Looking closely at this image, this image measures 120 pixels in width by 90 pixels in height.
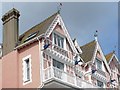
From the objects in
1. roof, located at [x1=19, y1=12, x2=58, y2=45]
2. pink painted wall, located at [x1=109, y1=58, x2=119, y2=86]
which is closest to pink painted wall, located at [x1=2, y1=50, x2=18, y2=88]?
roof, located at [x1=19, y1=12, x2=58, y2=45]

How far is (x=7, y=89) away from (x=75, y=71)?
550 centimetres

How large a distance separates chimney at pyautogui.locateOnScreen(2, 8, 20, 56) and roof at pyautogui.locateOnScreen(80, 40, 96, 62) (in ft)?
20.6

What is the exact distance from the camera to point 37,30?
102 feet

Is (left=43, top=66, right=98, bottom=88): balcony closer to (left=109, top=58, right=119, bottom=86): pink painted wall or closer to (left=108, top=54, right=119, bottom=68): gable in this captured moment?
(left=109, top=58, right=119, bottom=86): pink painted wall

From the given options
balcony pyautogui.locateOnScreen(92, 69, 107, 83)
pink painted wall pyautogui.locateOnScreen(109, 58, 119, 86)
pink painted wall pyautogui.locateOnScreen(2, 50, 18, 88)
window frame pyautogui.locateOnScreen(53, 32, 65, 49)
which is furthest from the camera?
pink painted wall pyautogui.locateOnScreen(109, 58, 119, 86)

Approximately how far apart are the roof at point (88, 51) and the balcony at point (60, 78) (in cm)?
395

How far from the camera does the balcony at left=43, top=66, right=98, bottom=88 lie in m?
27.7

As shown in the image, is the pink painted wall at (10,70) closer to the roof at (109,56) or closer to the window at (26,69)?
the window at (26,69)

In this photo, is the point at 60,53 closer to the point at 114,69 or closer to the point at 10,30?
the point at 10,30

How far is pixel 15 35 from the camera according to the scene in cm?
3111

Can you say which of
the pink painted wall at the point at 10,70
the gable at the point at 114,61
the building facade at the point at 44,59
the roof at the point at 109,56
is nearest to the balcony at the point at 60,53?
the building facade at the point at 44,59

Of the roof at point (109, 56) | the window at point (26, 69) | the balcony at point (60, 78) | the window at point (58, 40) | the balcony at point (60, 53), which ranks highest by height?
the roof at point (109, 56)

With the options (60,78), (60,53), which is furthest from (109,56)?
(60,78)

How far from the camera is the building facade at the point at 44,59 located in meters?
28.4
